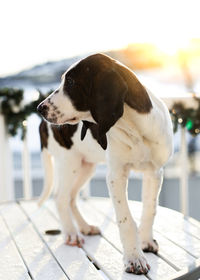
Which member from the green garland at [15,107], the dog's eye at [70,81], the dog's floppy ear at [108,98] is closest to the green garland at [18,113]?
the green garland at [15,107]

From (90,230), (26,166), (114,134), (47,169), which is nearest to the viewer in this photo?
(114,134)

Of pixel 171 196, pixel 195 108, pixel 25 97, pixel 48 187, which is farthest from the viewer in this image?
pixel 171 196

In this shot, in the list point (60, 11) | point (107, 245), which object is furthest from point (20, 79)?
point (107, 245)

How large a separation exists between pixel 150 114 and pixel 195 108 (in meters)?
1.53

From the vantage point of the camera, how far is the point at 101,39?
408 centimetres

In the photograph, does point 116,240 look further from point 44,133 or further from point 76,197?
point 44,133

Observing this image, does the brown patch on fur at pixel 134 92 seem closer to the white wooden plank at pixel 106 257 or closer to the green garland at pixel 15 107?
the white wooden plank at pixel 106 257

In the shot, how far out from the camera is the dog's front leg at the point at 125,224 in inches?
62.4

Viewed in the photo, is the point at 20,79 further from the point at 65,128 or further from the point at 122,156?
the point at 122,156

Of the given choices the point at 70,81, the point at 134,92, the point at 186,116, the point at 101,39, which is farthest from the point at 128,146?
the point at 101,39

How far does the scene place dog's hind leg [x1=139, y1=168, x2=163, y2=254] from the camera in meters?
1.78

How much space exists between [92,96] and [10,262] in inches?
34.8

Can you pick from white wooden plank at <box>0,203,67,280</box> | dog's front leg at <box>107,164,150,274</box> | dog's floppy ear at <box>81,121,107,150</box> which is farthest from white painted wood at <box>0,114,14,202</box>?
dog's front leg at <box>107,164,150,274</box>

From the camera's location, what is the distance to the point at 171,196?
18.6ft
